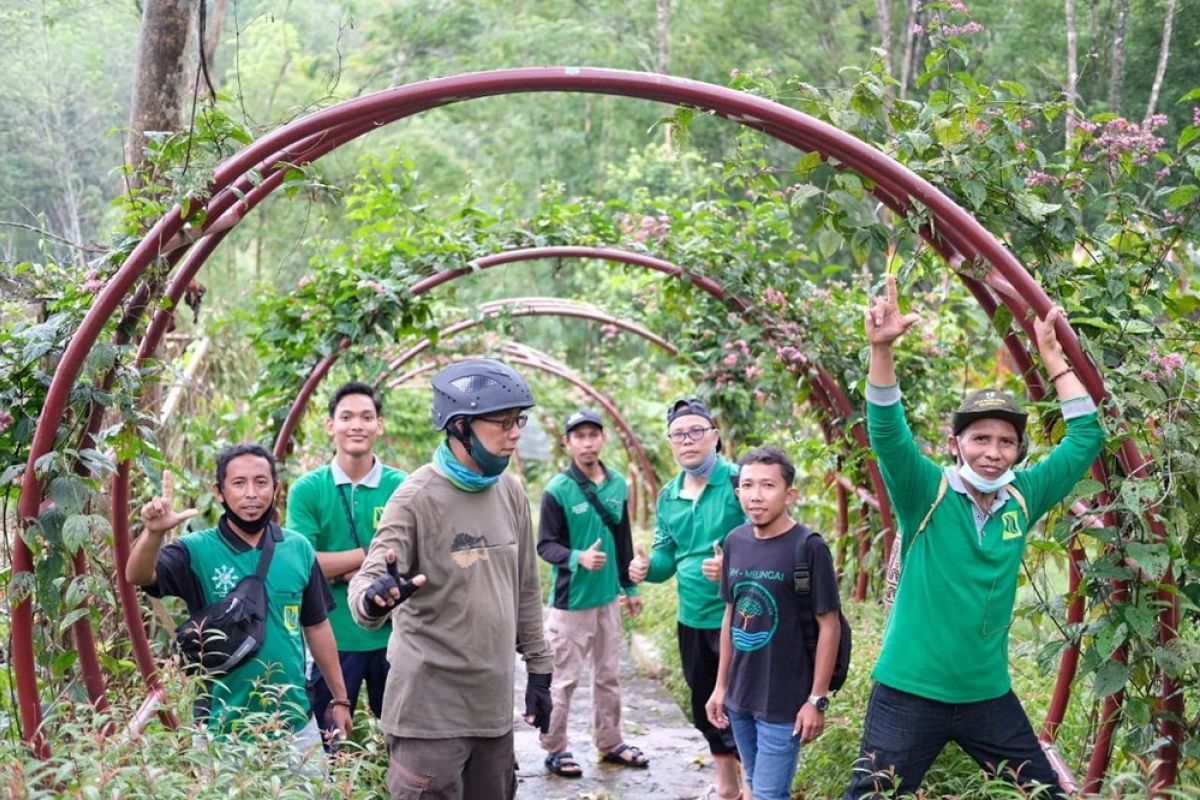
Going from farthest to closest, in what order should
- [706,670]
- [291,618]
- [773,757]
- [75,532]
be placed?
[706,670] < [773,757] < [291,618] < [75,532]

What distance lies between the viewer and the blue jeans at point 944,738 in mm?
4047

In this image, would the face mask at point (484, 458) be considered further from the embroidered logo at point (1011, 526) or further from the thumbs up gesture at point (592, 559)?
the thumbs up gesture at point (592, 559)

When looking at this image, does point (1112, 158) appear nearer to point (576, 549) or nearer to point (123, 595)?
point (576, 549)

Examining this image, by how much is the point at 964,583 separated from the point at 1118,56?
538 centimetres

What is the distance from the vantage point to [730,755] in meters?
5.95

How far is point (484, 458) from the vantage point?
13.4 ft

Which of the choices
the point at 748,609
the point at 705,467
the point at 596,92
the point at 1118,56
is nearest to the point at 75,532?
the point at 596,92

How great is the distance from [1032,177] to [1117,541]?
140cm

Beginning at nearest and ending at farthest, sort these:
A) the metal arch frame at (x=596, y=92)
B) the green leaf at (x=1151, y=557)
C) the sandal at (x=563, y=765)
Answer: the green leaf at (x=1151, y=557)
the metal arch frame at (x=596, y=92)
the sandal at (x=563, y=765)

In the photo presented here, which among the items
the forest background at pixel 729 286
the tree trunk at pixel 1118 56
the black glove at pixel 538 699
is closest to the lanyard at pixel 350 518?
the forest background at pixel 729 286

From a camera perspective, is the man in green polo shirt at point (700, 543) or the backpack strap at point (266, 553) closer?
the backpack strap at point (266, 553)

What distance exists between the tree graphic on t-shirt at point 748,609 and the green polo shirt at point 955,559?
865 mm

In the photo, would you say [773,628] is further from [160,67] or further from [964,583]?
[160,67]

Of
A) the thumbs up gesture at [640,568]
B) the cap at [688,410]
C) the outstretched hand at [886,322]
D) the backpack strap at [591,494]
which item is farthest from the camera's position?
the backpack strap at [591,494]
